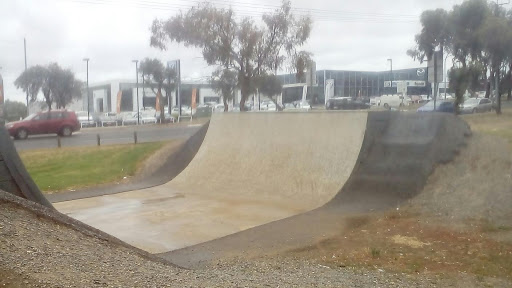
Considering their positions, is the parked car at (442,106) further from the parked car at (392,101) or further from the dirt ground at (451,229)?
the dirt ground at (451,229)

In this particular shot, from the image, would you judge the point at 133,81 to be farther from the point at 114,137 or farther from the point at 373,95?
the point at 373,95

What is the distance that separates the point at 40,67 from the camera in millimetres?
40500

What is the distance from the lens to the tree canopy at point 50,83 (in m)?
40.0

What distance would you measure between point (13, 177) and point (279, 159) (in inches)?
394

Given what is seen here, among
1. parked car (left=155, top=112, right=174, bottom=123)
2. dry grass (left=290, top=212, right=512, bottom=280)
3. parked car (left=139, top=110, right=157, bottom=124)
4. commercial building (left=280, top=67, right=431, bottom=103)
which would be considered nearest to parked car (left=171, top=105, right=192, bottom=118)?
parked car (left=155, top=112, right=174, bottom=123)

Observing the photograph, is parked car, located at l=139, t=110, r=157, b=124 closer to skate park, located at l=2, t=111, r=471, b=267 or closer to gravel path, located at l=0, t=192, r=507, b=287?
skate park, located at l=2, t=111, r=471, b=267

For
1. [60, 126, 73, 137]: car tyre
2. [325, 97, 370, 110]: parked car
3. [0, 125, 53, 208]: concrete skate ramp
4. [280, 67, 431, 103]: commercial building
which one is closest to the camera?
[0, 125, 53, 208]: concrete skate ramp

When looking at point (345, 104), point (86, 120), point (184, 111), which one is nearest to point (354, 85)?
point (345, 104)

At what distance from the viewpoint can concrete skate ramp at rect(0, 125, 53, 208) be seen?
11414mm

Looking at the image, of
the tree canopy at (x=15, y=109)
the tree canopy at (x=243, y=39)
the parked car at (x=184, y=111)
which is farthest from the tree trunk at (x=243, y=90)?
the tree canopy at (x=15, y=109)

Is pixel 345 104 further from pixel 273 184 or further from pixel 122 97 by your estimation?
pixel 122 97

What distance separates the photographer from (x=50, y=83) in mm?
41000

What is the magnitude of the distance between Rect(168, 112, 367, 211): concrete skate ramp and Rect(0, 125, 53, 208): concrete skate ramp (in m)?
7.30

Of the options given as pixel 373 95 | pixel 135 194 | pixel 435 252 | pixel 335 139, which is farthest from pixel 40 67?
pixel 435 252
